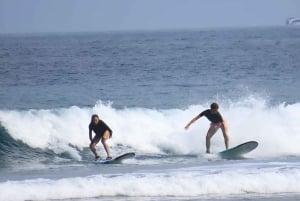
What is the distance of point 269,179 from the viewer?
15031 mm

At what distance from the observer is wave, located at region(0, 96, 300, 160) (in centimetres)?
2120

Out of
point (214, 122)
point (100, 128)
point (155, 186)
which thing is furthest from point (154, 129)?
point (155, 186)

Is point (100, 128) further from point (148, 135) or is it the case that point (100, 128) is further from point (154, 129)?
point (154, 129)

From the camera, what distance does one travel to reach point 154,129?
23.8 meters

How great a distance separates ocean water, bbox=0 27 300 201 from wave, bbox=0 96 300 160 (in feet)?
0.11

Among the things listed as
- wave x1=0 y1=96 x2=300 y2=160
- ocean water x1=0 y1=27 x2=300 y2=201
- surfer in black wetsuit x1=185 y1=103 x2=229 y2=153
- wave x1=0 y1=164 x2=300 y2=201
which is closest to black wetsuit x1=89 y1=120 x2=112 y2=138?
ocean water x1=0 y1=27 x2=300 y2=201

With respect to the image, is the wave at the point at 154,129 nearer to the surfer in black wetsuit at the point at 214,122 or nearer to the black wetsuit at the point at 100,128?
the surfer in black wetsuit at the point at 214,122

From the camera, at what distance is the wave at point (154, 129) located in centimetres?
2120

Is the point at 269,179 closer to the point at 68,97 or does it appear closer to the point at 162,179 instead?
the point at 162,179

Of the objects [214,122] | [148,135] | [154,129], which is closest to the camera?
[214,122]

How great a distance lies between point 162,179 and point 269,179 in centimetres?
205

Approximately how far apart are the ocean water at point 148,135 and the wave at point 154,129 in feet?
0.11

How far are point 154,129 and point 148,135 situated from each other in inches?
33.8

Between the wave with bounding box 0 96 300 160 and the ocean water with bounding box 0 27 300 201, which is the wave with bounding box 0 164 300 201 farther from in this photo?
the wave with bounding box 0 96 300 160
